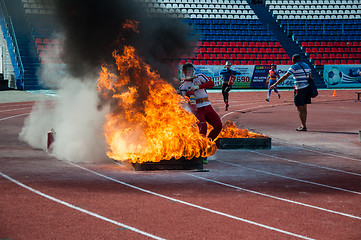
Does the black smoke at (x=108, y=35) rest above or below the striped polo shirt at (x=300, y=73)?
above

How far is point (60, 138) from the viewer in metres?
9.68

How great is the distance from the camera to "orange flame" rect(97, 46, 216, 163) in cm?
812

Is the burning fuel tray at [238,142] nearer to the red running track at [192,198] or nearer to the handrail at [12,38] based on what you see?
A: the red running track at [192,198]

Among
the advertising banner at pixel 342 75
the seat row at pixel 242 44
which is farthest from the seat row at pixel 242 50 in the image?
the advertising banner at pixel 342 75

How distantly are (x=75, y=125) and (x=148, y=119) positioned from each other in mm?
2276

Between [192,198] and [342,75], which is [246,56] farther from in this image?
[192,198]

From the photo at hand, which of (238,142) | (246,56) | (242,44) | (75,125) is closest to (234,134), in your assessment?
(238,142)

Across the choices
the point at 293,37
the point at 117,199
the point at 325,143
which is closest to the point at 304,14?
the point at 293,37

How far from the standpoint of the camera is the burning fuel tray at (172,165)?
312 inches

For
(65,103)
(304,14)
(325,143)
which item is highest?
(304,14)

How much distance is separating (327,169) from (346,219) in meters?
2.97

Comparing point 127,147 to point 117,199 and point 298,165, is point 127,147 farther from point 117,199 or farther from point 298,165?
point 298,165

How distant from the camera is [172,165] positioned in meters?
8.01

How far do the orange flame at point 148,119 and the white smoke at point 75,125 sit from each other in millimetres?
720
